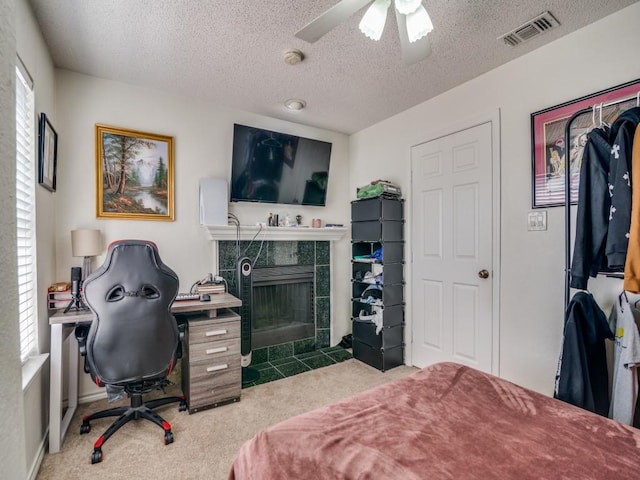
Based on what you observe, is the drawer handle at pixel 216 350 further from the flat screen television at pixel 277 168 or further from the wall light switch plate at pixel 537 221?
the wall light switch plate at pixel 537 221

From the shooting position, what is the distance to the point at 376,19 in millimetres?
1500

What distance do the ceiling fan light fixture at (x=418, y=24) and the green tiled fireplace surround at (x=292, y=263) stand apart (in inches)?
92.1

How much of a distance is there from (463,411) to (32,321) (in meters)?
2.37

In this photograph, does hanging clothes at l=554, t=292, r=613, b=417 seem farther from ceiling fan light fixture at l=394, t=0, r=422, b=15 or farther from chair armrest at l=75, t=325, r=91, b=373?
chair armrest at l=75, t=325, r=91, b=373

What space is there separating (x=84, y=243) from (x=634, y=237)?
328cm

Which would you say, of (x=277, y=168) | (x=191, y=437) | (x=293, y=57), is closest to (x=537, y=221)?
(x=293, y=57)

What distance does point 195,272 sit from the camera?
2996 mm

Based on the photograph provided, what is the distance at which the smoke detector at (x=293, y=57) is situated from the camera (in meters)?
2.26

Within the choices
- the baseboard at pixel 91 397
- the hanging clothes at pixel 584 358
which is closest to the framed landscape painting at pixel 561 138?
the hanging clothes at pixel 584 358

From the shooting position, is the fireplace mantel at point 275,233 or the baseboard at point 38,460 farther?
the fireplace mantel at point 275,233

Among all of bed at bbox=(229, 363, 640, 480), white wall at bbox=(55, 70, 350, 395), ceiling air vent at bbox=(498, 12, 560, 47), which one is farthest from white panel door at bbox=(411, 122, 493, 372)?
bed at bbox=(229, 363, 640, 480)

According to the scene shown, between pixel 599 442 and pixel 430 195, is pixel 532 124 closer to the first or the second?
pixel 430 195

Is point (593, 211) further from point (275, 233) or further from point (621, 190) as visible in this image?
point (275, 233)

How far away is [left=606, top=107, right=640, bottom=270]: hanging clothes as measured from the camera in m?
1.50
